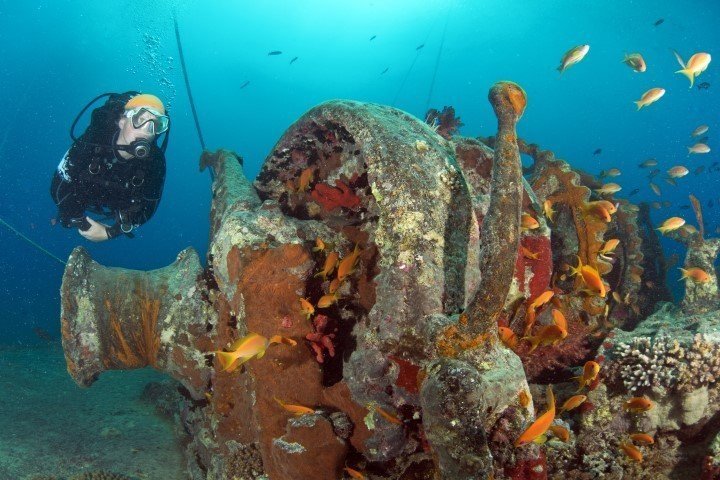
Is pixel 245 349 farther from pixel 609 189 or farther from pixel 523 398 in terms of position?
pixel 609 189

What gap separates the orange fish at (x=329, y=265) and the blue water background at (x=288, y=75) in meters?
22.5

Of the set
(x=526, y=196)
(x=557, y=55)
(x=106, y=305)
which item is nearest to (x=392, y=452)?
(x=526, y=196)

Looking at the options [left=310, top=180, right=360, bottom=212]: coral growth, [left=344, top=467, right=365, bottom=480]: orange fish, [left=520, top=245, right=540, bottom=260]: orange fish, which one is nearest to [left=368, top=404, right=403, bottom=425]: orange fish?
[left=344, top=467, right=365, bottom=480]: orange fish

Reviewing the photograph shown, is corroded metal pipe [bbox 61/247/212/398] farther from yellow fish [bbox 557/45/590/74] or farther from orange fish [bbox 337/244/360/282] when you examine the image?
yellow fish [bbox 557/45/590/74]

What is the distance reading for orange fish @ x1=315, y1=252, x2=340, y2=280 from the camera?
3.43 m

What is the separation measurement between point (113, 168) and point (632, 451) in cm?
753

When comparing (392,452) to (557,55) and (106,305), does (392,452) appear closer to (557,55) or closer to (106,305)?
(106,305)

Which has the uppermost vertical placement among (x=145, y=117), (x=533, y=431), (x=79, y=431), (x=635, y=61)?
(x=635, y=61)

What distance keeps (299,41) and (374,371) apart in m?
89.3

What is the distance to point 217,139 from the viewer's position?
366 feet

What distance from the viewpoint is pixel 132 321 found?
4.59m

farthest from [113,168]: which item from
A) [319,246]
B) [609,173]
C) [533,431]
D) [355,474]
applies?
[609,173]

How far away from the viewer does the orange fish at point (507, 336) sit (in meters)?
3.29

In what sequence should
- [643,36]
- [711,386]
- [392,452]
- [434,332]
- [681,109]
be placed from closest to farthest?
[434,332], [392,452], [711,386], [643,36], [681,109]
